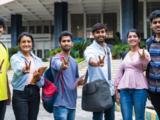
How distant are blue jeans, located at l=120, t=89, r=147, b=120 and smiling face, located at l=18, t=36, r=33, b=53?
5.01ft

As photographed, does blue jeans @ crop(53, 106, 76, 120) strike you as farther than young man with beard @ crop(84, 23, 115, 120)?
No

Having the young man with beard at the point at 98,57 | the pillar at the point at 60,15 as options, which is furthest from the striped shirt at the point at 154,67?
the pillar at the point at 60,15

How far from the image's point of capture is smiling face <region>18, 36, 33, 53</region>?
297 cm

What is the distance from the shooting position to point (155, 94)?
2973mm

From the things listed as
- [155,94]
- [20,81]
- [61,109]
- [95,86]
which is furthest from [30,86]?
[155,94]

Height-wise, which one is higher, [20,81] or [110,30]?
[110,30]

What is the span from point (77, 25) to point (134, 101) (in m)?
23.5

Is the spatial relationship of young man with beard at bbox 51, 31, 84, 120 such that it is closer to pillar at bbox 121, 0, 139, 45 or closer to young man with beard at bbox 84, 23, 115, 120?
young man with beard at bbox 84, 23, 115, 120

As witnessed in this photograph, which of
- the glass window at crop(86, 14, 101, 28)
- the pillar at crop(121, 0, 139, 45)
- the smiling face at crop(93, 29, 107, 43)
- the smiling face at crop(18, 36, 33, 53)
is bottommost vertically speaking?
the smiling face at crop(18, 36, 33, 53)

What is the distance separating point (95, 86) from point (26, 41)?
1.17 m

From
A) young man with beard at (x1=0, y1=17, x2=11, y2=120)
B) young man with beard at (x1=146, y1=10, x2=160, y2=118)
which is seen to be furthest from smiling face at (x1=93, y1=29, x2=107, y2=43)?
young man with beard at (x1=0, y1=17, x2=11, y2=120)

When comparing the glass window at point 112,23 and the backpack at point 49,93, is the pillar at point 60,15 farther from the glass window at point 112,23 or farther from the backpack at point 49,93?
the backpack at point 49,93

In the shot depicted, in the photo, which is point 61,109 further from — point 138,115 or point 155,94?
point 155,94

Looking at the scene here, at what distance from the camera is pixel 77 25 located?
26031 mm
